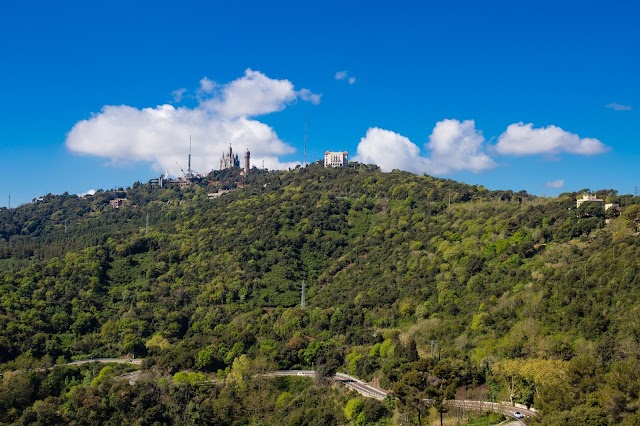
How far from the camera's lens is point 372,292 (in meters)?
71.1

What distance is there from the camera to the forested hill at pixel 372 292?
42781 millimetres

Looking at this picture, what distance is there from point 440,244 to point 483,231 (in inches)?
215

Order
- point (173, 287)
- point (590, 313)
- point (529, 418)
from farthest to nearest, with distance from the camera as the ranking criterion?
1. point (173, 287)
2. point (590, 313)
3. point (529, 418)

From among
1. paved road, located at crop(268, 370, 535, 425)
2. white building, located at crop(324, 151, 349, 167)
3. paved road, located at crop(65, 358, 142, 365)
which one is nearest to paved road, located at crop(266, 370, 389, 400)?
paved road, located at crop(268, 370, 535, 425)

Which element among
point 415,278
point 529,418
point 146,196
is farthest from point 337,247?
point 146,196

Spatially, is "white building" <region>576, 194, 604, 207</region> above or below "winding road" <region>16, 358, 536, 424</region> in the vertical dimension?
above

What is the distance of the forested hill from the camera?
42781 millimetres

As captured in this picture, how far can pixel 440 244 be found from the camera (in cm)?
7644

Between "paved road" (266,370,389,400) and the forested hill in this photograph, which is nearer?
the forested hill

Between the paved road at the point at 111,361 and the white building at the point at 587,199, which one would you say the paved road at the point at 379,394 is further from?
the white building at the point at 587,199

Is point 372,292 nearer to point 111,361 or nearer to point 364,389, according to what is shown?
point 364,389

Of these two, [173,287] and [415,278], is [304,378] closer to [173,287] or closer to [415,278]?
[415,278]

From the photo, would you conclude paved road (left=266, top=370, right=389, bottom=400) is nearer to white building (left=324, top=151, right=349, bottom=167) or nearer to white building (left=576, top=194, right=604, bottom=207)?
white building (left=576, top=194, right=604, bottom=207)

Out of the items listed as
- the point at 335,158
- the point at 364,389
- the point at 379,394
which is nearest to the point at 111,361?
the point at 364,389
